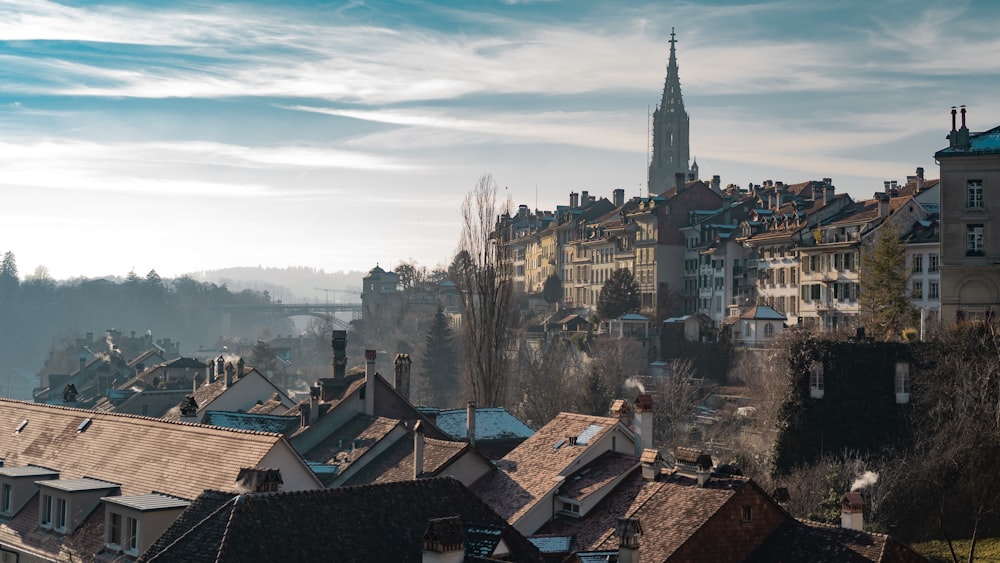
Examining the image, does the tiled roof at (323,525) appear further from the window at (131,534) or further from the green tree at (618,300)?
the green tree at (618,300)

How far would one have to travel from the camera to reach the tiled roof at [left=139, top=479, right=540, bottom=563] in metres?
22.3

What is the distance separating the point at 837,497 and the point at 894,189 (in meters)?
53.0

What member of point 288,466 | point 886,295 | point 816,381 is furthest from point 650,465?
point 886,295

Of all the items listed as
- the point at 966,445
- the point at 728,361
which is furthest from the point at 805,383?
the point at 728,361

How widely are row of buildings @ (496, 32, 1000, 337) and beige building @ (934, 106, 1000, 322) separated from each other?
0.05 m

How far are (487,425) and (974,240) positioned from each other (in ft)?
81.1

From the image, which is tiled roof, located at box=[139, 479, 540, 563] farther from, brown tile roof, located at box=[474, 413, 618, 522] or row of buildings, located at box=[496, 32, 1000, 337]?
row of buildings, located at box=[496, 32, 1000, 337]

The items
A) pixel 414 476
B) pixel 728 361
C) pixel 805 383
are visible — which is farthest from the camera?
pixel 728 361

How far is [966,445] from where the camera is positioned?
4831 cm

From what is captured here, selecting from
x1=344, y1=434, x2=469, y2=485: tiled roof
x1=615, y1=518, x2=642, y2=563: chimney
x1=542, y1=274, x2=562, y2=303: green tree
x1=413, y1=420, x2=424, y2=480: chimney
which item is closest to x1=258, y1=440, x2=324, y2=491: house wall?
x1=413, y1=420, x2=424, y2=480: chimney

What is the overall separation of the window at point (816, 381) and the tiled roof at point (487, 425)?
1314 cm

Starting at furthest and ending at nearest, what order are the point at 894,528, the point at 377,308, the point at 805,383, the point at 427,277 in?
the point at 427,277 → the point at 377,308 → the point at 805,383 → the point at 894,528

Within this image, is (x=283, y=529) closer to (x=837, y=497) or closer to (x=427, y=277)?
(x=837, y=497)

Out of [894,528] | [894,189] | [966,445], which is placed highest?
[894,189]
